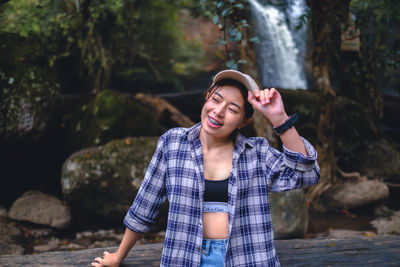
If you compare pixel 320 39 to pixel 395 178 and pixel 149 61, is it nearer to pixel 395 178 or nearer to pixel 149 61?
pixel 395 178

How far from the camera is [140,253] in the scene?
2293mm

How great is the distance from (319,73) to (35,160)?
15.4ft

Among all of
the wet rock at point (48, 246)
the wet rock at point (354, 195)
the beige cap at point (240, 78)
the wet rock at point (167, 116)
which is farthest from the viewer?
the wet rock at point (167, 116)

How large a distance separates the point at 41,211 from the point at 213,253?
3.99 metres

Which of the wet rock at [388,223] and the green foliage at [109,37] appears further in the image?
the green foliage at [109,37]

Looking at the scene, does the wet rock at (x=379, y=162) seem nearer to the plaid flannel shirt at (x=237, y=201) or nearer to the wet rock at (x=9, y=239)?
the plaid flannel shirt at (x=237, y=201)

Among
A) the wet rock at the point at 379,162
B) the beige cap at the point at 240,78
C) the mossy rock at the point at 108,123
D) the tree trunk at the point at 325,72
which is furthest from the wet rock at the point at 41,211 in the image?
the wet rock at the point at 379,162

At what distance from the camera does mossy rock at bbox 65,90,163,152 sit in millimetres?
5129

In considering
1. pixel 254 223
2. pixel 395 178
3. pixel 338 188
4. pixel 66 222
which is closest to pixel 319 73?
pixel 338 188

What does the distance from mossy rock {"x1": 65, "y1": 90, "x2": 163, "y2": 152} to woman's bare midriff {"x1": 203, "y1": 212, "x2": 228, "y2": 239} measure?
370 cm

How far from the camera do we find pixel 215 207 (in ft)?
5.48

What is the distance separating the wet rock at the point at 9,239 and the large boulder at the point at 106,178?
812mm

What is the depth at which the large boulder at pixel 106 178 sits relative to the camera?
4.44 metres

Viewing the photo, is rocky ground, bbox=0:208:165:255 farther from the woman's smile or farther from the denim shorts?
the woman's smile
